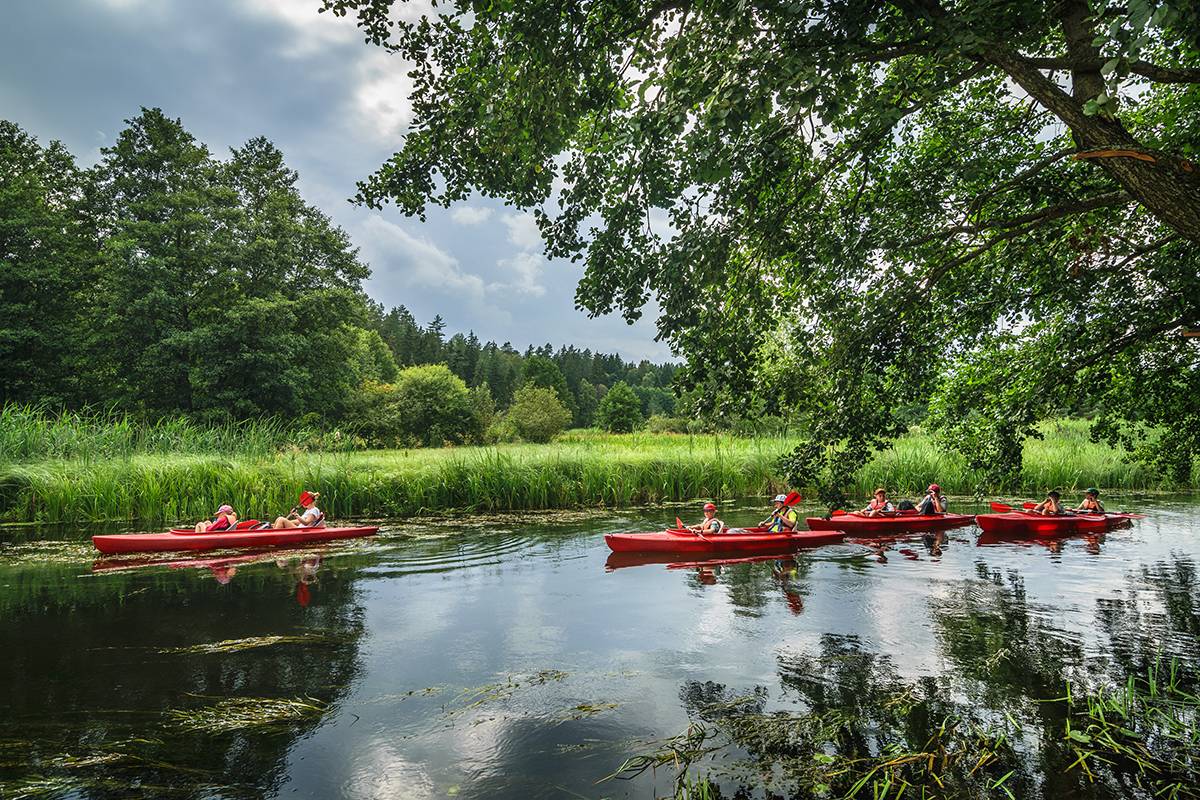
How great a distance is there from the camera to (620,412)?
62125 millimetres

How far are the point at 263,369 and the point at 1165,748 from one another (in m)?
29.7

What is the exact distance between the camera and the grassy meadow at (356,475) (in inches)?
525

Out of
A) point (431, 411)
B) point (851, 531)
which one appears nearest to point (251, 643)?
point (851, 531)

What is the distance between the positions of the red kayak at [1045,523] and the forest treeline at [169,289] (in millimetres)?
24704

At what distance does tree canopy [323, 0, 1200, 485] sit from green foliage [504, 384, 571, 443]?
35.3 metres

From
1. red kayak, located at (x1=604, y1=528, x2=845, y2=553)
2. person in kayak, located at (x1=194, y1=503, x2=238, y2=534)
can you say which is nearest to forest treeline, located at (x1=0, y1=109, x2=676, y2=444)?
person in kayak, located at (x1=194, y1=503, x2=238, y2=534)

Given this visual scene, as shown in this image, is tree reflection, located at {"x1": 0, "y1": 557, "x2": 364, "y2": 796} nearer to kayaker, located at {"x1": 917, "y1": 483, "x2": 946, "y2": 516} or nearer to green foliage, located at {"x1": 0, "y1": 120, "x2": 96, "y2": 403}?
kayaker, located at {"x1": 917, "y1": 483, "x2": 946, "y2": 516}

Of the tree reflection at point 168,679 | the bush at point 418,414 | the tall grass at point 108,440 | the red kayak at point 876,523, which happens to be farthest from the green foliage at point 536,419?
the tree reflection at point 168,679

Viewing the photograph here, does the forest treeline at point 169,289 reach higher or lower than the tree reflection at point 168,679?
higher

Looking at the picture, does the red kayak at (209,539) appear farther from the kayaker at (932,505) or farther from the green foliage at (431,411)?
the green foliage at (431,411)

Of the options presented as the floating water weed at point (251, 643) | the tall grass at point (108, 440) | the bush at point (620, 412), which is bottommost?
the floating water weed at point (251, 643)

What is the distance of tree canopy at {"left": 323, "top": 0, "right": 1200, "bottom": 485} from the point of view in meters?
3.84

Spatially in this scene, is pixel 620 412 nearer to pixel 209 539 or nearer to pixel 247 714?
pixel 209 539

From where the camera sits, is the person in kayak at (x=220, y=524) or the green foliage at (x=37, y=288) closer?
the person in kayak at (x=220, y=524)
